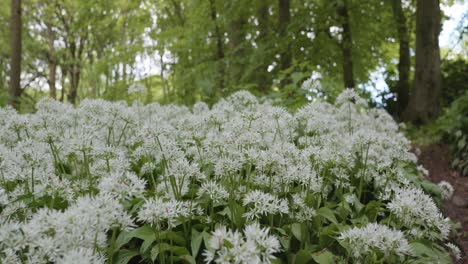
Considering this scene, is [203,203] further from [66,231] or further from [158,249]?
[66,231]

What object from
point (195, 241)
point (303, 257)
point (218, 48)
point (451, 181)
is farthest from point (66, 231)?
point (218, 48)

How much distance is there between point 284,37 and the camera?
351 inches

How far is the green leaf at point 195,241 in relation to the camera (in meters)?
2.25

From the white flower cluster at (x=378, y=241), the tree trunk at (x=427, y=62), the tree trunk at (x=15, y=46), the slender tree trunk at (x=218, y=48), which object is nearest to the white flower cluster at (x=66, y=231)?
the white flower cluster at (x=378, y=241)

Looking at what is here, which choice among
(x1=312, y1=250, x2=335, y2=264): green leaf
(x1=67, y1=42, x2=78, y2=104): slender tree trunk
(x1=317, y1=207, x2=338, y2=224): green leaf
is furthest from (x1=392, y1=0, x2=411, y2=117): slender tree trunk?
(x1=67, y1=42, x2=78, y2=104): slender tree trunk

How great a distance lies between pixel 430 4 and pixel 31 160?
10.3m

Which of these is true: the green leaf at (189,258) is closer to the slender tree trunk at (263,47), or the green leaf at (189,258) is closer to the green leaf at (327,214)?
the green leaf at (327,214)

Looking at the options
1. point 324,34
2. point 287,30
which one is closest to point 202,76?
point 287,30

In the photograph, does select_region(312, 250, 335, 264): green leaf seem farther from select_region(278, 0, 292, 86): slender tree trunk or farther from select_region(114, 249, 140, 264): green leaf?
select_region(278, 0, 292, 86): slender tree trunk

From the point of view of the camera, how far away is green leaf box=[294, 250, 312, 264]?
232 centimetres

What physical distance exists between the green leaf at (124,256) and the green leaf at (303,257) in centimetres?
100

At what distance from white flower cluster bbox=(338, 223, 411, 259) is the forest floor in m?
2.47

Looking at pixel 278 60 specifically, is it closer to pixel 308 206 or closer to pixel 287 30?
pixel 287 30

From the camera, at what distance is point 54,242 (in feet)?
5.16
